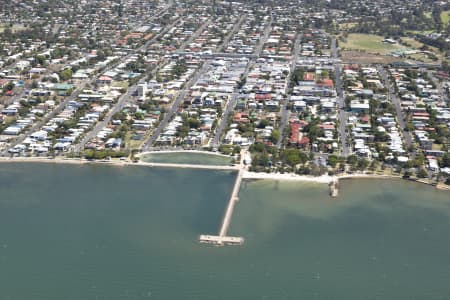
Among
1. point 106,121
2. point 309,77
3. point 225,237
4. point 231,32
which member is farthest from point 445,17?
point 225,237

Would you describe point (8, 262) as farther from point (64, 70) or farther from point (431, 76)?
point (431, 76)

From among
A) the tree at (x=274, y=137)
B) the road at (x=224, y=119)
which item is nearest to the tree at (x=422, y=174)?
the tree at (x=274, y=137)

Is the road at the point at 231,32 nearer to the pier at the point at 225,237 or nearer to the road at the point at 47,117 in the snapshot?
the road at the point at 47,117

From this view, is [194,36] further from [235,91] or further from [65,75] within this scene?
[235,91]

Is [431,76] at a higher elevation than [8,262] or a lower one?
higher

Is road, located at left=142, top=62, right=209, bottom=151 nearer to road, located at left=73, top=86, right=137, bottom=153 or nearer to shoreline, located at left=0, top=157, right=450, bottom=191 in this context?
shoreline, located at left=0, top=157, right=450, bottom=191

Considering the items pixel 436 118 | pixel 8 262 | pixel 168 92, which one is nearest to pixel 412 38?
pixel 436 118
